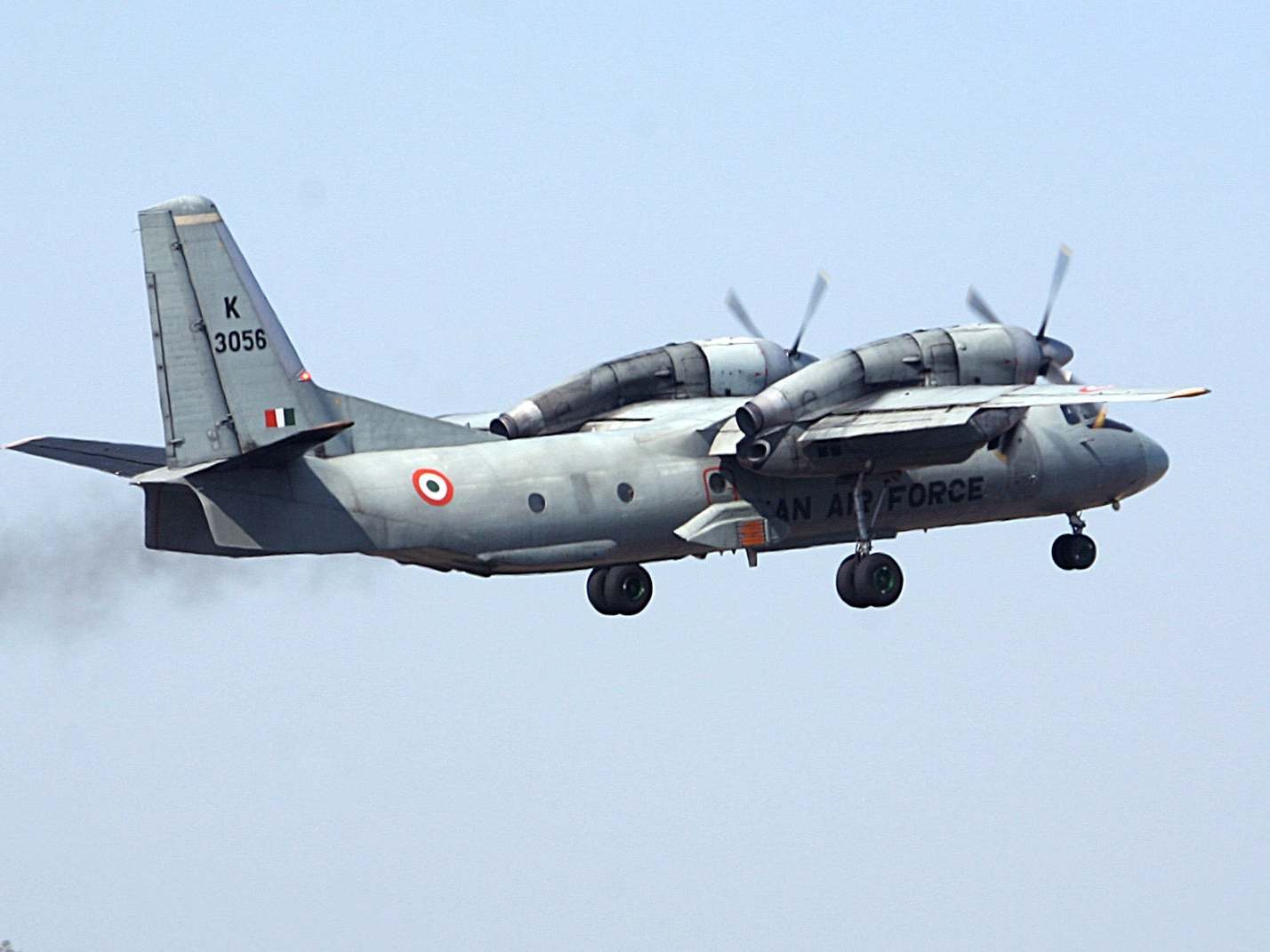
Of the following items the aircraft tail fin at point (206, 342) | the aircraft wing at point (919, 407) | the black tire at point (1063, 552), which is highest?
the aircraft tail fin at point (206, 342)

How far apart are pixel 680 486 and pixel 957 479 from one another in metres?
4.89

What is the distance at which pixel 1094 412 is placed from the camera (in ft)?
147

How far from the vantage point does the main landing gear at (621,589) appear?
144 feet

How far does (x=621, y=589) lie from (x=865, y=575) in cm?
424

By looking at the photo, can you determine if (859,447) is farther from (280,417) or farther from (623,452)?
(280,417)

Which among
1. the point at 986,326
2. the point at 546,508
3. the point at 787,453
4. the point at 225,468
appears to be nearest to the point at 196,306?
the point at 225,468

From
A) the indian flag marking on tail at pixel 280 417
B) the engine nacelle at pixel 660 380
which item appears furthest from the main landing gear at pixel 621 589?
the indian flag marking on tail at pixel 280 417

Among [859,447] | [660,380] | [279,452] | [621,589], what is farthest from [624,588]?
[279,452]

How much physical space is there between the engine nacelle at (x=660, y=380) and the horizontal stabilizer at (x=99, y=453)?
5547 millimetres

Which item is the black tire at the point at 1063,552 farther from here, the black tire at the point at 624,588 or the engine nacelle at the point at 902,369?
the black tire at the point at 624,588

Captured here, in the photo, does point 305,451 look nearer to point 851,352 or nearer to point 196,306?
point 196,306

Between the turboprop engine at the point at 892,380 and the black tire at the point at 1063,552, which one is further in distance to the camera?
the black tire at the point at 1063,552

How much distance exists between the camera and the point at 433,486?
127ft

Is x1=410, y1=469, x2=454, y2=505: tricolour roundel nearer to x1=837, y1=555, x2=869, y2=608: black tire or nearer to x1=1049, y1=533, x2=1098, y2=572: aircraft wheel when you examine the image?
x1=837, y1=555, x2=869, y2=608: black tire
